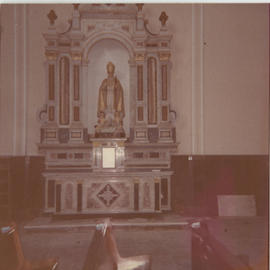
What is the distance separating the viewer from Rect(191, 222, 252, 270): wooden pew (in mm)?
2029

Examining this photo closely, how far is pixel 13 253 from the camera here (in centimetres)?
235

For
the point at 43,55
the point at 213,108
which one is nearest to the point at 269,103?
the point at 213,108

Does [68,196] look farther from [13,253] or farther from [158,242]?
[13,253]

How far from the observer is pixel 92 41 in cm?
400

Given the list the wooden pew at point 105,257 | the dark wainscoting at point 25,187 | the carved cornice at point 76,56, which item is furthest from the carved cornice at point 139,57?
the wooden pew at point 105,257

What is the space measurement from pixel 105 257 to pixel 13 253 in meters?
0.73

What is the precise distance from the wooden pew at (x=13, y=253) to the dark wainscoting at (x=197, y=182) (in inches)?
48.0

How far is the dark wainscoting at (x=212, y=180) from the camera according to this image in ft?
12.3

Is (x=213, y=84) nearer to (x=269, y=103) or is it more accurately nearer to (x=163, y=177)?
(x=269, y=103)

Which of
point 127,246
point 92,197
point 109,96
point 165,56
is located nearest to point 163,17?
point 165,56

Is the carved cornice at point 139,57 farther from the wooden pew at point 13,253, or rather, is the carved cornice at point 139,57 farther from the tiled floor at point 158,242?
the wooden pew at point 13,253

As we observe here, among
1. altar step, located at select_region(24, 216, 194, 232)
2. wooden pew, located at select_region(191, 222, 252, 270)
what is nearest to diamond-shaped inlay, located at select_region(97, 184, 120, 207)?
altar step, located at select_region(24, 216, 194, 232)

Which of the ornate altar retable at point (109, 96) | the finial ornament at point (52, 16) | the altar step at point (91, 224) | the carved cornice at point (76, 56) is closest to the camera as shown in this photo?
the altar step at point (91, 224)

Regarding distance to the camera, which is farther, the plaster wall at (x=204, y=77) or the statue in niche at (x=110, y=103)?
the statue in niche at (x=110, y=103)
